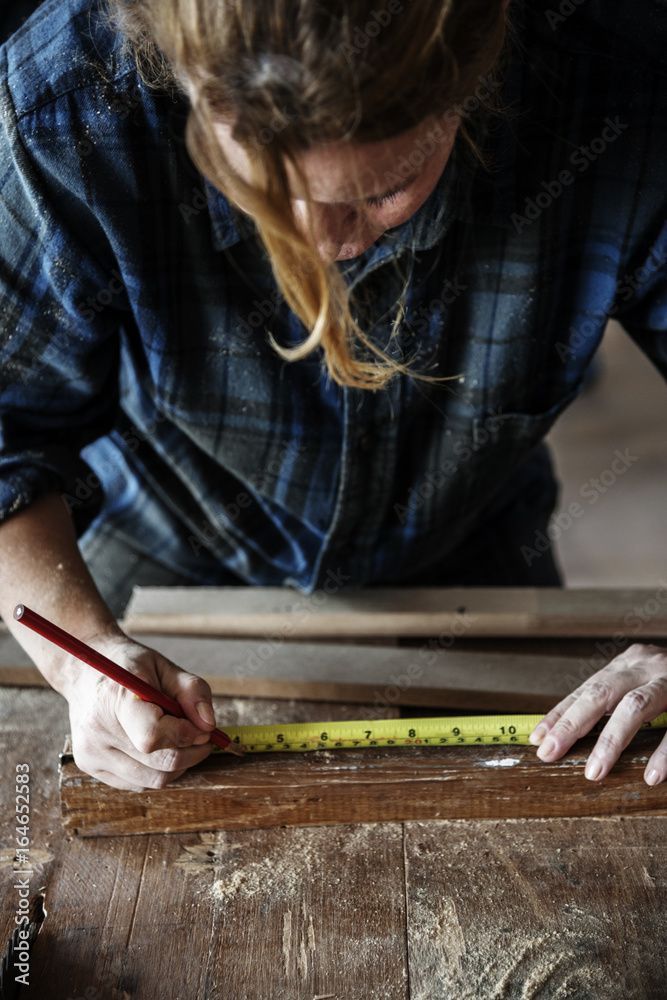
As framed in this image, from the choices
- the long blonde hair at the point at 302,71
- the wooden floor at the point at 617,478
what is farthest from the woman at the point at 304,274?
the wooden floor at the point at 617,478

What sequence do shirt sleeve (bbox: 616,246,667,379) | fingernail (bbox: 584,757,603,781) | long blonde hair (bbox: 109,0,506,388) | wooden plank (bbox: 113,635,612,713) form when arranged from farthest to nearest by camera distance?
wooden plank (bbox: 113,635,612,713)
shirt sleeve (bbox: 616,246,667,379)
fingernail (bbox: 584,757,603,781)
long blonde hair (bbox: 109,0,506,388)

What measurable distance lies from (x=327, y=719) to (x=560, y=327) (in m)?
0.91

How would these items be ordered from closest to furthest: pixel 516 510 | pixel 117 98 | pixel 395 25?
pixel 395 25 → pixel 117 98 → pixel 516 510

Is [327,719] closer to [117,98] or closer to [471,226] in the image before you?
[471,226]

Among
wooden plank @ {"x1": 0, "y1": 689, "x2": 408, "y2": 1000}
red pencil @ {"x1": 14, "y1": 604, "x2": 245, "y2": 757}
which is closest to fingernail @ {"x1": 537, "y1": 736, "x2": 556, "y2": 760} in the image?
wooden plank @ {"x1": 0, "y1": 689, "x2": 408, "y2": 1000}

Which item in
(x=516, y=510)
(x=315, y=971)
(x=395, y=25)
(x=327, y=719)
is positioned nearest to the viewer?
(x=395, y=25)

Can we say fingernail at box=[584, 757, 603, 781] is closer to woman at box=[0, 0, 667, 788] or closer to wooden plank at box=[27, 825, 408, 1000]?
woman at box=[0, 0, 667, 788]

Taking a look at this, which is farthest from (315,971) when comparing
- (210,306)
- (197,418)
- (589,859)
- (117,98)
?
(117,98)

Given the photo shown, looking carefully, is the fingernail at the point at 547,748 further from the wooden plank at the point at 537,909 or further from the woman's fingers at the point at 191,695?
the woman's fingers at the point at 191,695

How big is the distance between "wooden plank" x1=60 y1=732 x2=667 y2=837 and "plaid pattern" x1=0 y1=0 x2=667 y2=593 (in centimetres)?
56

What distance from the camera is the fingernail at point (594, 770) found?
1.40m

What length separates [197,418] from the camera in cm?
168

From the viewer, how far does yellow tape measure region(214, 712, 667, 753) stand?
1.48 metres

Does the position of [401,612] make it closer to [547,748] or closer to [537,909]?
[547,748]
